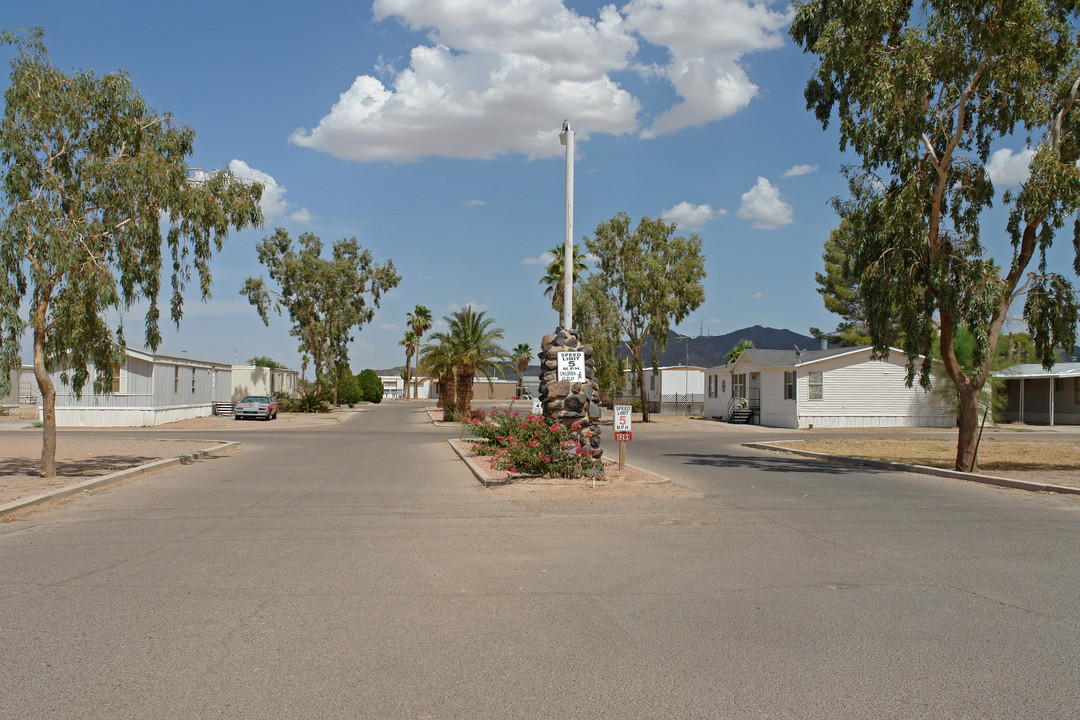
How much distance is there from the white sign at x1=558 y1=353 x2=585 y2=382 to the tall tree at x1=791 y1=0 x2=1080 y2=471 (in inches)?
285

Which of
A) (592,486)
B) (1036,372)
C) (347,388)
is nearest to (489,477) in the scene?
(592,486)

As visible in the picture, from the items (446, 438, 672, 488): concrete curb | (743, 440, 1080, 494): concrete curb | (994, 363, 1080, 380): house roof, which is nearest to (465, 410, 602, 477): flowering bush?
(446, 438, 672, 488): concrete curb

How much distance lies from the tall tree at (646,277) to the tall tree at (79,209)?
2888 cm

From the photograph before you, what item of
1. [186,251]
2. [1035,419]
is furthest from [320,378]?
[1035,419]

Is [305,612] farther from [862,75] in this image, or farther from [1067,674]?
[862,75]

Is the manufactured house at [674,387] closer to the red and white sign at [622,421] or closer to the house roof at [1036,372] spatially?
the house roof at [1036,372]

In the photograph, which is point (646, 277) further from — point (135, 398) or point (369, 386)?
point (369, 386)

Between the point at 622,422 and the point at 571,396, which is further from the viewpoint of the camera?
the point at 571,396

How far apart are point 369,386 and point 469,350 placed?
1786 inches

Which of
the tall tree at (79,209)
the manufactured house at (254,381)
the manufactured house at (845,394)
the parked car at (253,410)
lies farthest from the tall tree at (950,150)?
the manufactured house at (254,381)

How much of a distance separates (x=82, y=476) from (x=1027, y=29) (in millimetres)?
19757

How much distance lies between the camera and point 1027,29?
15.8 metres

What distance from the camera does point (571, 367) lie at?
15062 millimetres

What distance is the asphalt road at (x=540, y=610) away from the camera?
4516 millimetres
